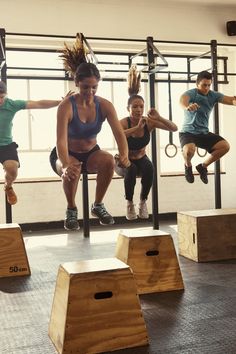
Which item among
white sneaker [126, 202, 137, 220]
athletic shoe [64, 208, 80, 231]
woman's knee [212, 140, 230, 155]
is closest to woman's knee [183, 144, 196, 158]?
woman's knee [212, 140, 230, 155]

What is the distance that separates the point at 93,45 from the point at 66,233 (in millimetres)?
2765

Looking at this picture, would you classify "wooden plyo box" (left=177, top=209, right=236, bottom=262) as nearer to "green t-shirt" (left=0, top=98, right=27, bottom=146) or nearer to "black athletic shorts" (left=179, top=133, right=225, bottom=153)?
"black athletic shorts" (left=179, top=133, right=225, bottom=153)

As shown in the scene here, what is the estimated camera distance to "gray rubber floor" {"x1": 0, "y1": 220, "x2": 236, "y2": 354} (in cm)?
264

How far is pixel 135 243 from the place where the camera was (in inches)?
148

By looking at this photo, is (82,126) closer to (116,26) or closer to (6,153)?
(6,153)

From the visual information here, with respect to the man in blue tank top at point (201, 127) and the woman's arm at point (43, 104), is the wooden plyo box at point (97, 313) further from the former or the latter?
the man in blue tank top at point (201, 127)

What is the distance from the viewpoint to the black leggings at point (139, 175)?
457cm

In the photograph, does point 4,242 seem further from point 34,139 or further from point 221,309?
point 34,139

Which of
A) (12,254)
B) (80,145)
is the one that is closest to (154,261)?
(80,145)

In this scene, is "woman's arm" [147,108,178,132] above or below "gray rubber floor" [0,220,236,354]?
above

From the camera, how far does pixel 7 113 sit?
179 inches

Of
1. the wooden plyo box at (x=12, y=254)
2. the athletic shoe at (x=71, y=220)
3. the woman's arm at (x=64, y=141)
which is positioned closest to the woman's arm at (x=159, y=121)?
the woman's arm at (x=64, y=141)

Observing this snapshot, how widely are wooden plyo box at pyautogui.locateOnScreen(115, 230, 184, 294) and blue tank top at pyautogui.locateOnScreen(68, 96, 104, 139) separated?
889 millimetres

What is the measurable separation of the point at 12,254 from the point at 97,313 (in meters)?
1.86
